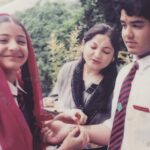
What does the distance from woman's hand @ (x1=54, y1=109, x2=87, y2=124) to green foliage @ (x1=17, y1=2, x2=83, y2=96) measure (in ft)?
0.26

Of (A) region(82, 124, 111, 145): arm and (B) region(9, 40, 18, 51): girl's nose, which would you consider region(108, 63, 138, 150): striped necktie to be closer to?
(A) region(82, 124, 111, 145): arm

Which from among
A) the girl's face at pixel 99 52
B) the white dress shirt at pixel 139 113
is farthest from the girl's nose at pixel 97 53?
the white dress shirt at pixel 139 113

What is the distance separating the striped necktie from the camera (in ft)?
4.08

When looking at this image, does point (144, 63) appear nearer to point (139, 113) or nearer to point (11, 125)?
point (139, 113)

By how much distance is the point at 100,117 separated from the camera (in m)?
1.28

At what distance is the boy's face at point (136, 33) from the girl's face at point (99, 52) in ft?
0.17

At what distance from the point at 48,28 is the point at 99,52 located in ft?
0.57

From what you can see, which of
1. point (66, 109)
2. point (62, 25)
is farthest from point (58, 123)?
point (62, 25)

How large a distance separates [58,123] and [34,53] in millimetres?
212

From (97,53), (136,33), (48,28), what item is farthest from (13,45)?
(136,33)

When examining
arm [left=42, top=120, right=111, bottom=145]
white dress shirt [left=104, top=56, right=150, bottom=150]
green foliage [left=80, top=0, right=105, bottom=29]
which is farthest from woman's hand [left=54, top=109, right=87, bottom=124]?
green foliage [left=80, top=0, right=105, bottom=29]

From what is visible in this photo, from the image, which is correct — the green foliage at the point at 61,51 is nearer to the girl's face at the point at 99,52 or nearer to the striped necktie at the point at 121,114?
the girl's face at the point at 99,52

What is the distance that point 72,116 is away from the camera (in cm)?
129

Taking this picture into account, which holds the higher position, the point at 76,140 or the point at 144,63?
the point at 144,63
